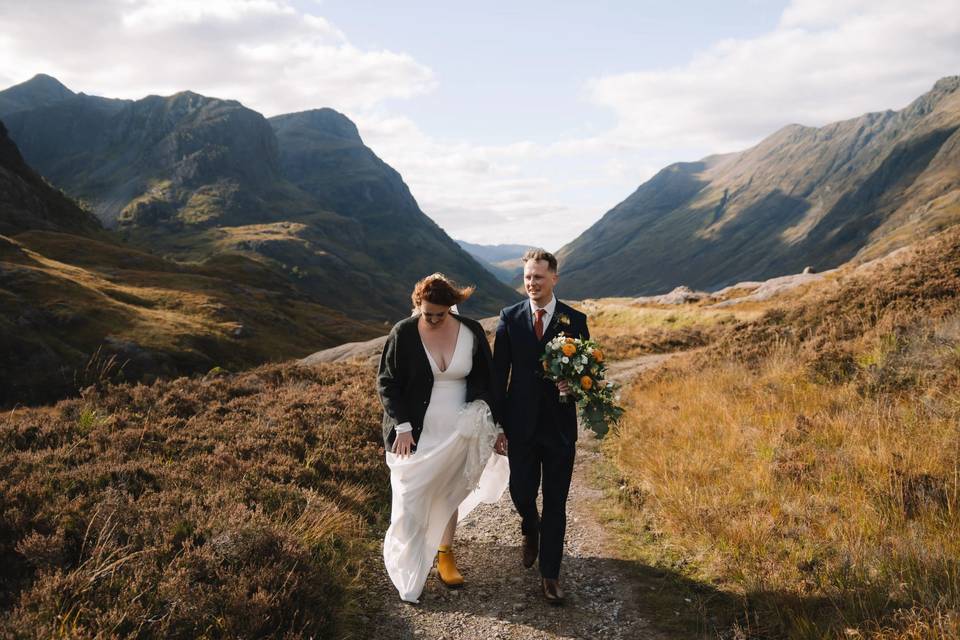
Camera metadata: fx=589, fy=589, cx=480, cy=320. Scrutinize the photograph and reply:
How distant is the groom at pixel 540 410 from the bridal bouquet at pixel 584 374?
15 centimetres

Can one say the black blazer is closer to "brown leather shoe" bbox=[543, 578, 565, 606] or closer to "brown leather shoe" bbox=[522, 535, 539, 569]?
"brown leather shoe" bbox=[522, 535, 539, 569]

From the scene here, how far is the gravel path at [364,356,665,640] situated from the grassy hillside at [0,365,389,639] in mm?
589

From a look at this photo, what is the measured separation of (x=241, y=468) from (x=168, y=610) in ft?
12.6

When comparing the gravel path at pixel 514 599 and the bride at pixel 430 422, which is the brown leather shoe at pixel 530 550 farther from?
the bride at pixel 430 422

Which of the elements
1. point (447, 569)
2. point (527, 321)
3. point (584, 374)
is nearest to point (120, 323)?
point (447, 569)

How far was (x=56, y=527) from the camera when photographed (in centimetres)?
561

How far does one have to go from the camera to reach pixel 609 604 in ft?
19.5

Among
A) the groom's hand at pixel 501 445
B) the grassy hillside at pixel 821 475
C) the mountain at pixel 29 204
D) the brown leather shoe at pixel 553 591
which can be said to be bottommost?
the brown leather shoe at pixel 553 591

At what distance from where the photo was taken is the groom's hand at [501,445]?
6199 mm

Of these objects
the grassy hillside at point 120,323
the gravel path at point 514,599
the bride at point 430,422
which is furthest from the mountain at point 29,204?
the gravel path at point 514,599

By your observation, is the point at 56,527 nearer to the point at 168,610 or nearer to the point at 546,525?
the point at 168,610

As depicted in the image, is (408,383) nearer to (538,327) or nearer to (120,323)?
(538,327)

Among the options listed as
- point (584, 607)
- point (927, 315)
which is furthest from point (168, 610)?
point (927, 315)

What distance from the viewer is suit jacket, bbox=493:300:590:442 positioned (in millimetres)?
6039
